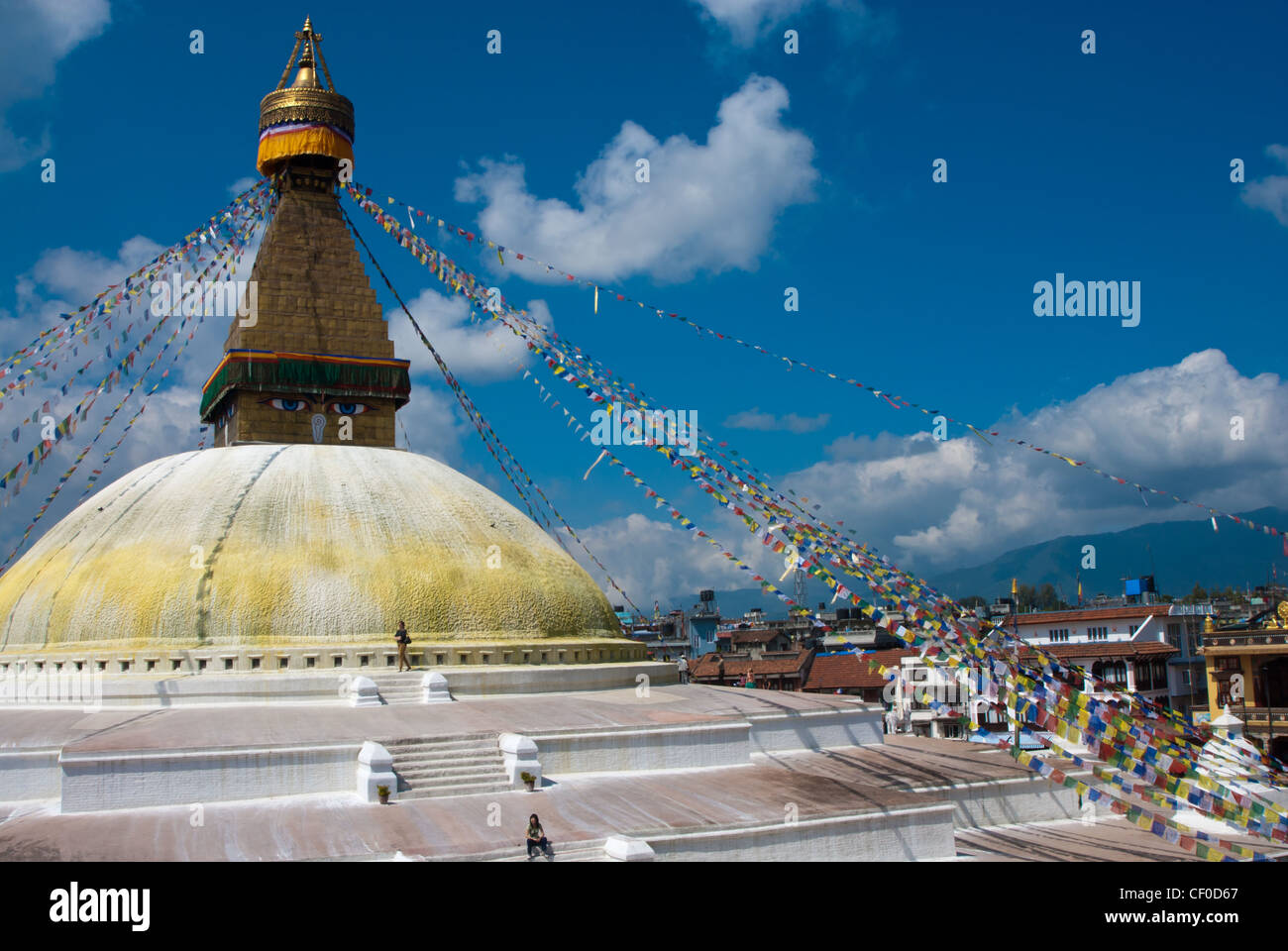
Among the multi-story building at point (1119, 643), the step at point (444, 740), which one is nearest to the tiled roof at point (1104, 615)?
the multi-story building at point (1119, 643)

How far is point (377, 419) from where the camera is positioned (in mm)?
18172

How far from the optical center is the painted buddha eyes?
17.5 metres

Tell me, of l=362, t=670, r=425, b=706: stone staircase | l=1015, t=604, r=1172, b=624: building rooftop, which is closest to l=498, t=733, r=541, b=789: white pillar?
l=362, t=670, r=425, b=706: stone staircase

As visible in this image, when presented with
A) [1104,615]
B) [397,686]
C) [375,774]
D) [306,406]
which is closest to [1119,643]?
[1104,615]

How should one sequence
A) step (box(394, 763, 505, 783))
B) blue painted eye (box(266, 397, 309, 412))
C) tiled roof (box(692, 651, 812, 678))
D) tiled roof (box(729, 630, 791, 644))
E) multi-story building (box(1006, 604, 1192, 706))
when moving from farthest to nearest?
tiled roof (box(729, 630, 791, 644)) < tiled roof (box(692, 651, 812, 678)) < multi-story building (box(1006, 604, 1192, 706)) < blue painted eye (box(266, 397, 309, 412)) < step (box(394, 763, 505, 783))

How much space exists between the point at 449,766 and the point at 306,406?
8.53 meters

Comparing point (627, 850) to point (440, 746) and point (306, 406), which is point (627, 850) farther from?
point (306, 406)

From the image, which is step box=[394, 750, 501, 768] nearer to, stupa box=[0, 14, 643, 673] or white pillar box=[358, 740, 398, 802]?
white pillar box=[358, 740, 398, 802]

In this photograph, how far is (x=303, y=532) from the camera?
14906mm

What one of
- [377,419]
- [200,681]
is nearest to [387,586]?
[200,681]

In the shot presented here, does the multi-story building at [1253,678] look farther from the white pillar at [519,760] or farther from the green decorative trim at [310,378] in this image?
the white pillar at [519,760]

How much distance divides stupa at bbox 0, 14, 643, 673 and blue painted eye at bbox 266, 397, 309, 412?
0.03 meters
